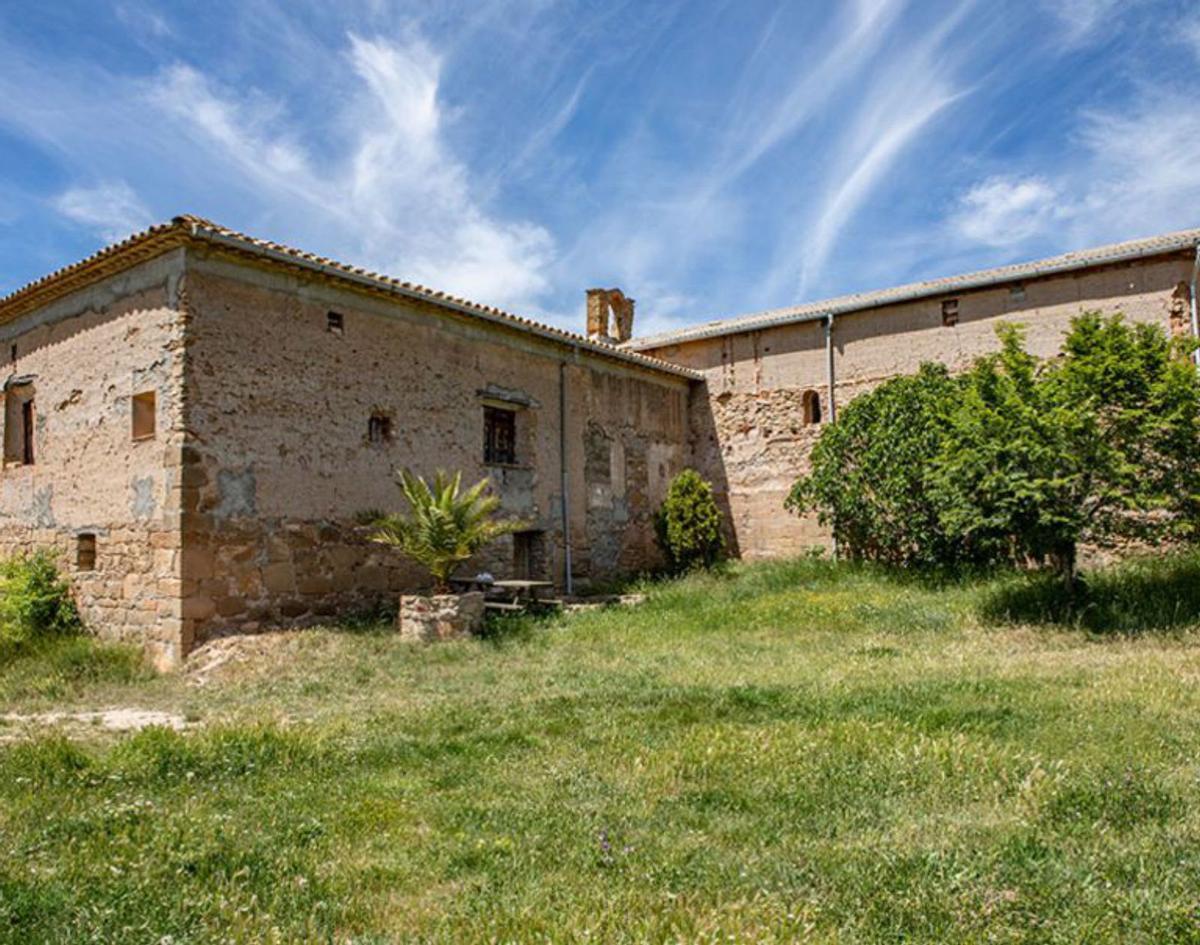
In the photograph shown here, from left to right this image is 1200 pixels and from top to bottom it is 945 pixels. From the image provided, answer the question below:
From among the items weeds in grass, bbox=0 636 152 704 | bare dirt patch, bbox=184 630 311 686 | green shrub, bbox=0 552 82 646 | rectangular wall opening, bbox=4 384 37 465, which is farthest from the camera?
rectangular wall opening, bbox=4 384 37 465

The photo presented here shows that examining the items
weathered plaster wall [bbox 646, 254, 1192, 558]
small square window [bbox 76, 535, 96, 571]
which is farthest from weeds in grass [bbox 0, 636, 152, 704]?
weathered plaster wall [bbox 646, 254, 1192, 558]

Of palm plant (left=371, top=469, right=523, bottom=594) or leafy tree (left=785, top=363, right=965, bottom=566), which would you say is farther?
leafy tree (left=785, top=363, right=965, bottom=566)

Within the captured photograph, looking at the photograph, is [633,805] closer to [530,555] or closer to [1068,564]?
[1068,564]

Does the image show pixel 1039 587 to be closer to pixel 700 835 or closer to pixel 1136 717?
pixel 1136 717

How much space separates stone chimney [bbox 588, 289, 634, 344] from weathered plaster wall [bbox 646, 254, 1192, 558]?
7.28 ft

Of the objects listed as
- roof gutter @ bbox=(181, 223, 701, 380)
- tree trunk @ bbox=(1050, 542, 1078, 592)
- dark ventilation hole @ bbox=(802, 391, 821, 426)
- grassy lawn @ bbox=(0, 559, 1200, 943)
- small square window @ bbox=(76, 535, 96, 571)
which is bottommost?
grassy lawn @ bbox=(0, 559, 1200, 943)

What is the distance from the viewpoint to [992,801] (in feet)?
14.1

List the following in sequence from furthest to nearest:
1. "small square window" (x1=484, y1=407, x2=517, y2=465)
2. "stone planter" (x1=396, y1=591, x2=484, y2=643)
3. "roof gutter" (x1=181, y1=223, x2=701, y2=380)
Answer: "small square window" (x1=484, y1=407, x2=517, y2=465) → "stone planter" (x1=396, y1=591, x2=484, y2=643) → "roof gutter" (x1=181, y1=223, x2=701, y2=380)

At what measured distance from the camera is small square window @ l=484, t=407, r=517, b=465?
45.7 feet

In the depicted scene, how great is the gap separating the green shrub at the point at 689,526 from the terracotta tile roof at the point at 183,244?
14.2 feet

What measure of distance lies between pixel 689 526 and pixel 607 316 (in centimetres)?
730

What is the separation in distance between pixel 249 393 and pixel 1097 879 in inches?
385

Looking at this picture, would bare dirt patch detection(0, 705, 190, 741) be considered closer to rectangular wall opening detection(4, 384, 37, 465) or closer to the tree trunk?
rectangular wall opening detection(4, 384, 37, 465)

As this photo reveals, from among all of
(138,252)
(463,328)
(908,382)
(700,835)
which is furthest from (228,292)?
(908,382)
